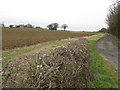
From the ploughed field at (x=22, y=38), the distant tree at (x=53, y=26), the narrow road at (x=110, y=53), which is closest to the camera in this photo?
the narrow road at (x=110, y=53)

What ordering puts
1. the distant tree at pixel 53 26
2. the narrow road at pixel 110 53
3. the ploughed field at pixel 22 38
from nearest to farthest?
the narrow road at pixel 110 53 < the ploughed field at pixel 22 38 < the distant tree at pixel 53 26

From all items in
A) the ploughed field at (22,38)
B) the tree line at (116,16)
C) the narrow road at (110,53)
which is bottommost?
the narrow road at (110,53)

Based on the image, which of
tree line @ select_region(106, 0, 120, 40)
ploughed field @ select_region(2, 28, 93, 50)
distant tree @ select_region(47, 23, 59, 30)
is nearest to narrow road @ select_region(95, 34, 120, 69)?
tree line @ select_region(106, 0, 120, 40)

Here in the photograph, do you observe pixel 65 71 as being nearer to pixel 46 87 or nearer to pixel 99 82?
pixel 46 87

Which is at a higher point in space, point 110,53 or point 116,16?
point 116,16

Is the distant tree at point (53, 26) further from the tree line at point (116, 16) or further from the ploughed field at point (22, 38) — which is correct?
the tree line at point (116, 16)

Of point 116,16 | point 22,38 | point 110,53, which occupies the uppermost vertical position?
point 116,16

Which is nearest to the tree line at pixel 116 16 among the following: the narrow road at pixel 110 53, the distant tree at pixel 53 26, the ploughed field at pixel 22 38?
the narrow road at pixel 110 53

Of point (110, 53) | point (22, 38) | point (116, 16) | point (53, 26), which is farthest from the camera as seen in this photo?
point (53, 26)

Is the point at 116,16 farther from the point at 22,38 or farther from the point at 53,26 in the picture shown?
the point at 53,26

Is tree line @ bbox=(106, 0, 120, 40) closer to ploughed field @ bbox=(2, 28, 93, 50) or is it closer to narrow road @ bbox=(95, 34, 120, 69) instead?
narrow road @ bbox=(95, 34, 120, 69)

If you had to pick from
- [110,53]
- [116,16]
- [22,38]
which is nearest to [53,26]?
[22,38]

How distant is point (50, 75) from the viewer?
333 cm

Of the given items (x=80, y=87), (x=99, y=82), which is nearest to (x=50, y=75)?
(x=80, y=87)
